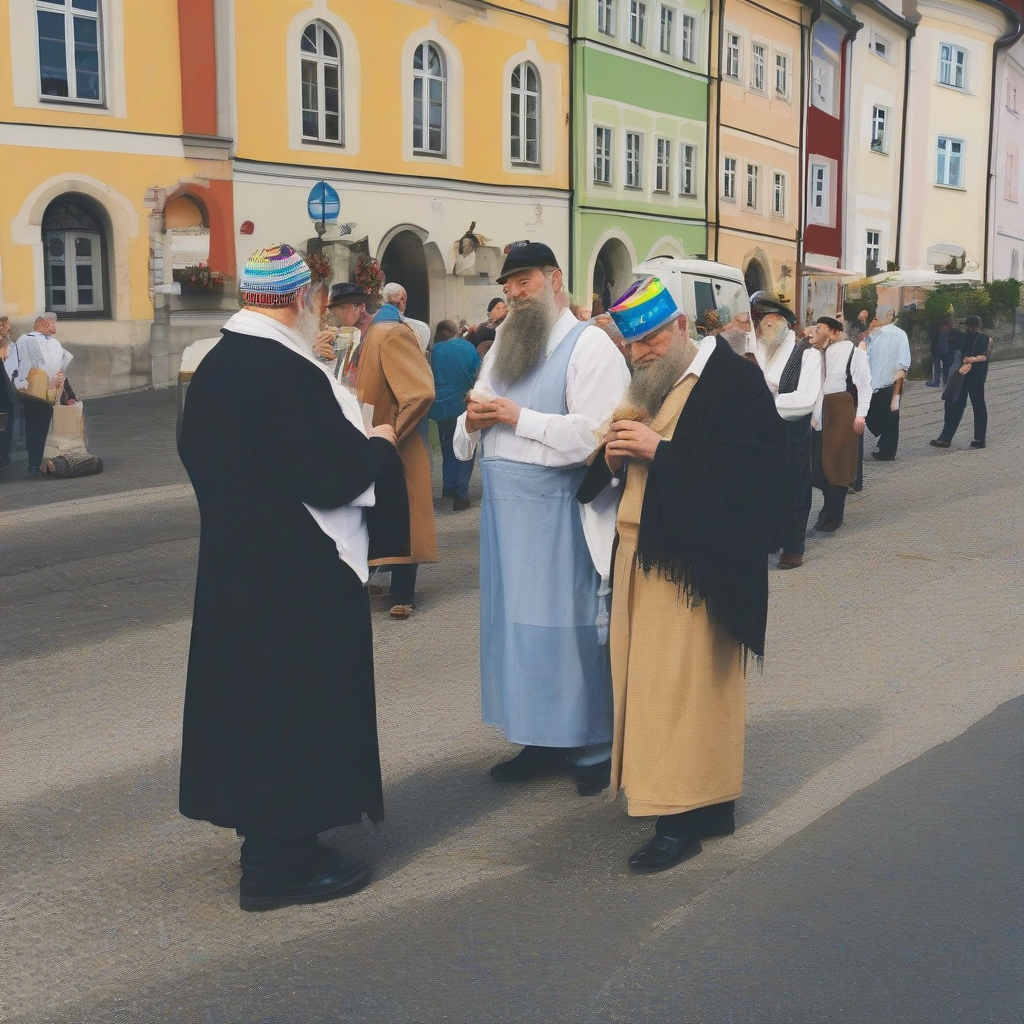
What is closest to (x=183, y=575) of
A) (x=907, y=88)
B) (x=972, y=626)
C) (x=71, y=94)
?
(x=972, y=626)

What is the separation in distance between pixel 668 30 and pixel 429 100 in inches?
369

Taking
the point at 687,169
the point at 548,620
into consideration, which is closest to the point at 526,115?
the point at 687,169

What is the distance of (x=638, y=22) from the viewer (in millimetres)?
32969

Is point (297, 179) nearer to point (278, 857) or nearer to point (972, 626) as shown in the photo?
point (972, 626)

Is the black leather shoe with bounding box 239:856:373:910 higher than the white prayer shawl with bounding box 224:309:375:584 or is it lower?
lower

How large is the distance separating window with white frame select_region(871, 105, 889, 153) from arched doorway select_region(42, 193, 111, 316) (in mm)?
29399

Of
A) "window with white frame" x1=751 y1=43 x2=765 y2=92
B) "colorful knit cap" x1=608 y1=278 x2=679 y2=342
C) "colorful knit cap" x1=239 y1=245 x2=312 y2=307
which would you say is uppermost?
"window with white frame" x1=751 y1=43 x2=765 y2=92

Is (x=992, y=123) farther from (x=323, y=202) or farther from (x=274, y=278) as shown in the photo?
(x=274, y=278)

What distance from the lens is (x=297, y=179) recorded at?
2494cm

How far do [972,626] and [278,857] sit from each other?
500cm

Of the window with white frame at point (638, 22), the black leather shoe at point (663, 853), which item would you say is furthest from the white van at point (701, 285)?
the black leather shoe at point (663, 853)

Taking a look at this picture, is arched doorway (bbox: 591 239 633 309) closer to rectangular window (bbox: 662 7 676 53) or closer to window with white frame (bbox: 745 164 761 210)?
rectangular window (bbox: 662 7 676 53)

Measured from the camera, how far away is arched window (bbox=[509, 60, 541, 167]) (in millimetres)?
29609

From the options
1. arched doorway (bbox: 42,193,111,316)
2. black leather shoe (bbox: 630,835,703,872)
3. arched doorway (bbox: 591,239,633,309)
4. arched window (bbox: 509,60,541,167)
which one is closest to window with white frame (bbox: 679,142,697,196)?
arched doorway (bbox: 591,239,633,309)
